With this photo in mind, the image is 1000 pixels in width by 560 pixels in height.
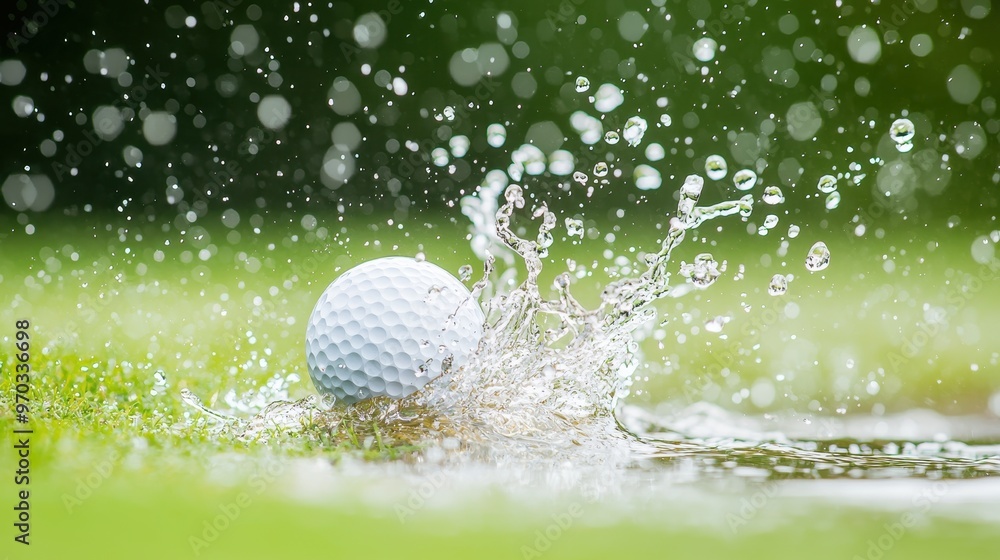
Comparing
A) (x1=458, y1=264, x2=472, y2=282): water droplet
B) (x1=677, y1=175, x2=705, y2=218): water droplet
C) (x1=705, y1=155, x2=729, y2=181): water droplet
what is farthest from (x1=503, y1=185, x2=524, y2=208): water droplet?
(x1=705, y1=155, x2=729, y2=181): water droplet

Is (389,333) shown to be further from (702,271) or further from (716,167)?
(716,167)

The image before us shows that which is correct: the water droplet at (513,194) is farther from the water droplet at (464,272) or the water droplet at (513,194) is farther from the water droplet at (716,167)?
the water droplet at (716,167)

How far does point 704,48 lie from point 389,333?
4339mm

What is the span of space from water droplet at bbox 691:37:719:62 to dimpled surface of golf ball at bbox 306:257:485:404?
401cm

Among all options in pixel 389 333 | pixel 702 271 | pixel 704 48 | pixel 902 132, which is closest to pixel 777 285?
pixel 702 271

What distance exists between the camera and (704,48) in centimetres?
618

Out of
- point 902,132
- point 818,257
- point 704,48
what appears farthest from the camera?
point 704,48

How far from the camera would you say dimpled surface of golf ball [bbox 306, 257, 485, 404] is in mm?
2625

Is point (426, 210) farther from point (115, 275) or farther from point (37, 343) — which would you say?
point (37, 343)

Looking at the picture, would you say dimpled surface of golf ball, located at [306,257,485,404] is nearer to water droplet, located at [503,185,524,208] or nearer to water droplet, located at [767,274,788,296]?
water droplet, located at [503,185,524,208]

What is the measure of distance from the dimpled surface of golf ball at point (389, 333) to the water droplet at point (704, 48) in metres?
Answer: 4.01

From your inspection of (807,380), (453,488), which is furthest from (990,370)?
(453,488)

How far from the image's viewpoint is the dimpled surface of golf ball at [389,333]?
8.61 feet

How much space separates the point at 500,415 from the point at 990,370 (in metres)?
2.58
